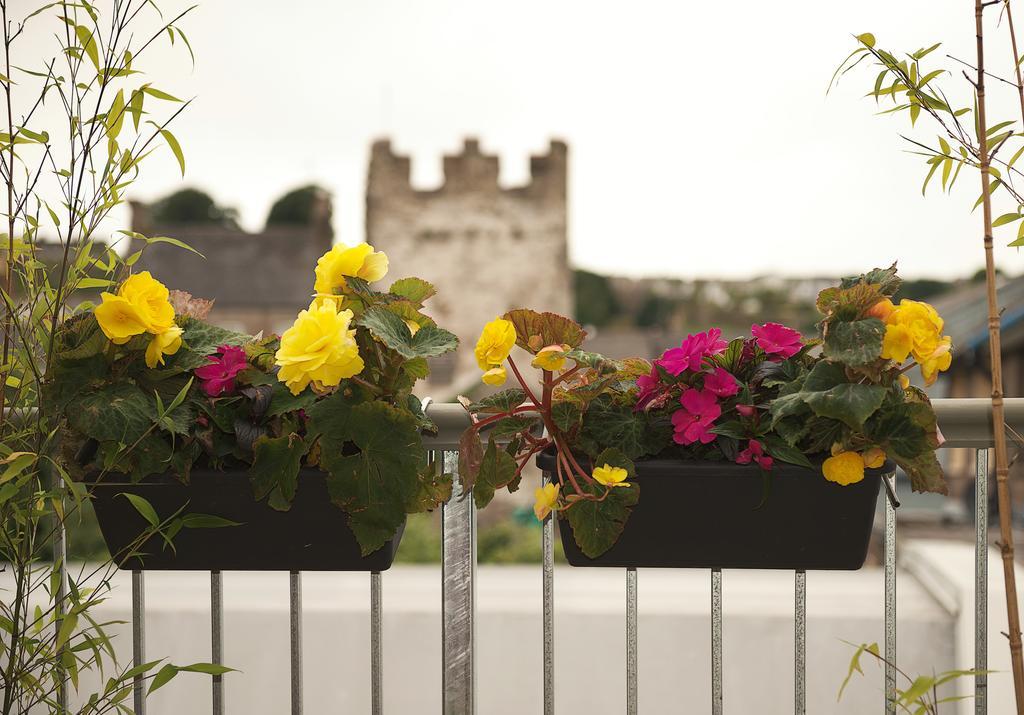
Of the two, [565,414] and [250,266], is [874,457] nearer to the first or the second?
[565,414]

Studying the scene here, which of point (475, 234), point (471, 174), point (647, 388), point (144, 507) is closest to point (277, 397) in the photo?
point (144, 507)

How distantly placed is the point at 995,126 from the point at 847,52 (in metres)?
0.18

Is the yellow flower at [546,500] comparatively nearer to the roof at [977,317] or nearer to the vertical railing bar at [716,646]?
the vertical railing bar at [716,646]

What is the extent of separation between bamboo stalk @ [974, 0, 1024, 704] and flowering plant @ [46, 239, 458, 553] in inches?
22.1

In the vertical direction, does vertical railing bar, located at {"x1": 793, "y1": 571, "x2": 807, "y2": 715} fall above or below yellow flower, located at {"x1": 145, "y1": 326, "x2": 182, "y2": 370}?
below

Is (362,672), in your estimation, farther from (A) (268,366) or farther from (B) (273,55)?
(B) (273,55)

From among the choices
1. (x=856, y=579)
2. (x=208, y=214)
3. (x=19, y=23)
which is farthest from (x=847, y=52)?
(x=208, y=214)

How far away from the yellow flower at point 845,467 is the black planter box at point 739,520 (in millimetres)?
19

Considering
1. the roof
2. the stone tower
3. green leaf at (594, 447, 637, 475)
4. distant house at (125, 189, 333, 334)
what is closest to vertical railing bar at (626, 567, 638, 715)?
green leaf at (594, 447, 637, 475)

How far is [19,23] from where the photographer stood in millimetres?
946

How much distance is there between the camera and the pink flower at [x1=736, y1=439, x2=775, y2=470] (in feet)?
2.72

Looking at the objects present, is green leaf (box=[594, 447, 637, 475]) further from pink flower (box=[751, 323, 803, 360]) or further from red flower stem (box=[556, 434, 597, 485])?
pink flower (box=[751, 323, 803, 360])

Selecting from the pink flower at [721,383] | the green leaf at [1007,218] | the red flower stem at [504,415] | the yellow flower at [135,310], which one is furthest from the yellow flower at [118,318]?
the green leaf at [1007,218]

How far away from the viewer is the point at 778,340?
890mm
